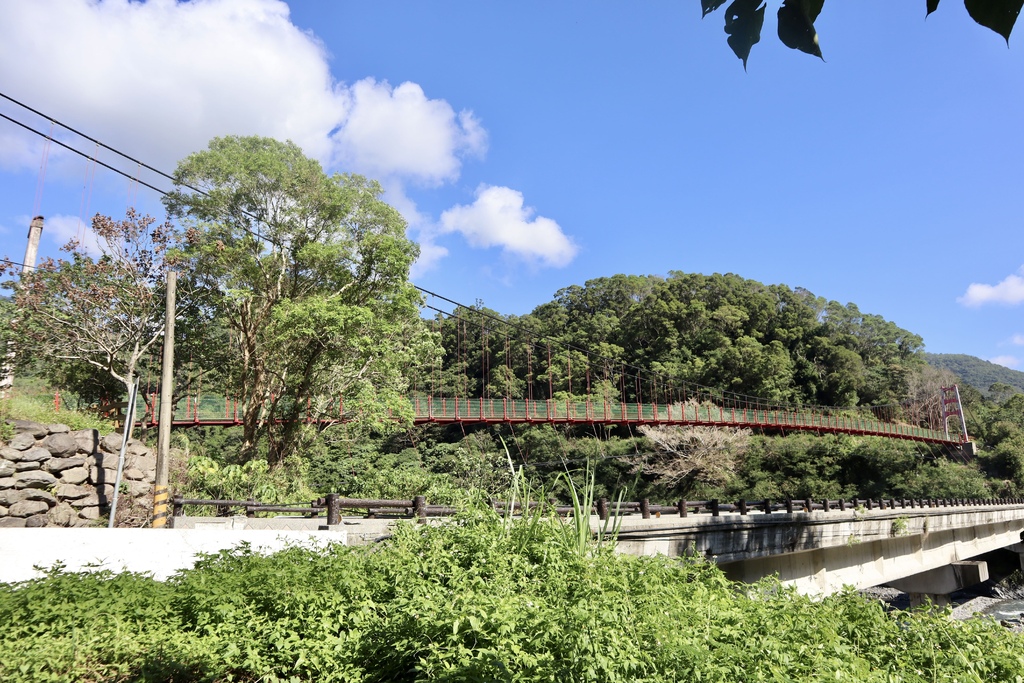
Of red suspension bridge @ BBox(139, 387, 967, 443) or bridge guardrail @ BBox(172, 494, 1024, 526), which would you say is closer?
bridge guardrail @ BBox(172, 494, 1024, 526)

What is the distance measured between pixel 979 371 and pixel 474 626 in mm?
108364

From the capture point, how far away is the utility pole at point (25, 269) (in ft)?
37.5

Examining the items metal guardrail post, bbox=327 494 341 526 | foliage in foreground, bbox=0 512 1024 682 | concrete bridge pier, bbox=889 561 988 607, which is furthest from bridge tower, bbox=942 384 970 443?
foliage in foreground, bbox=0 512 1024 682

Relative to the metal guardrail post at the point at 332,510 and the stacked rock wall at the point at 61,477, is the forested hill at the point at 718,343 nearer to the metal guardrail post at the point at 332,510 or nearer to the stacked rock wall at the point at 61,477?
the stacked rock wall at the point at 61,477

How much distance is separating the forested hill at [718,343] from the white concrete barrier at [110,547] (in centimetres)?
2515

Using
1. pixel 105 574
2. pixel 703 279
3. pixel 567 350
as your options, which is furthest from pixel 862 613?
pixel 703 279

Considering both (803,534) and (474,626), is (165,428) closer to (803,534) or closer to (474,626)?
(474,626)

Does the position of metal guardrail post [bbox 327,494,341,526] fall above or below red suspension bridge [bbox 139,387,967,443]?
below

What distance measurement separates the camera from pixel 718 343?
113ft

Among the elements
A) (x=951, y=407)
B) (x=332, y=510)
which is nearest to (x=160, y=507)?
(x=332, y=510)

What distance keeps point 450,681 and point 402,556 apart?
185cm

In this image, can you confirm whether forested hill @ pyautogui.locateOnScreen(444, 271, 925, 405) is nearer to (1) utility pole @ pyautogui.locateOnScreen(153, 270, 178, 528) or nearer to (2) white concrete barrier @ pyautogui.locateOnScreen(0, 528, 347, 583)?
(1) utility pole @ pyautogui.locateOnScreen(153, 270, 178, 528)

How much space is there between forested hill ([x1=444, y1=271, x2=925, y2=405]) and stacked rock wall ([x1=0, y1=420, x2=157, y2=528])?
22383 millimetres

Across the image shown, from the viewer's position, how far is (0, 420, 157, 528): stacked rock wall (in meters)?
9.13
